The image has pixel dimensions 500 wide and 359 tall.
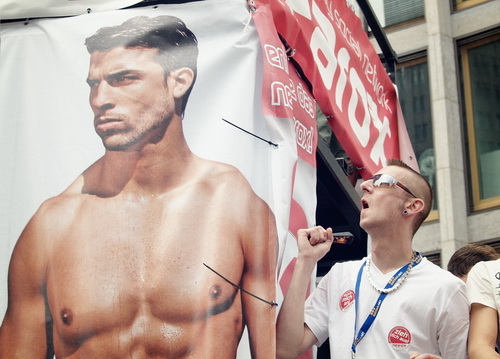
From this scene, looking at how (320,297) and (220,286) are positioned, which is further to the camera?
(320,297)

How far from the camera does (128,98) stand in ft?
14.5

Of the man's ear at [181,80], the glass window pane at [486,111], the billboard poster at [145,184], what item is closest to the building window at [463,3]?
the glass window pane at [486,111]

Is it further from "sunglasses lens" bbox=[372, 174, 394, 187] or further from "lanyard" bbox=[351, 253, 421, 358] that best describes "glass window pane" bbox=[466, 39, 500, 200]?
"lanyard" bbox=[351, 253, 421, 358]

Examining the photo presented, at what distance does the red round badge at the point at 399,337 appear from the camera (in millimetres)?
3850

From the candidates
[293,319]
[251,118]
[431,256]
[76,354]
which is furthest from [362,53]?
[431,256]

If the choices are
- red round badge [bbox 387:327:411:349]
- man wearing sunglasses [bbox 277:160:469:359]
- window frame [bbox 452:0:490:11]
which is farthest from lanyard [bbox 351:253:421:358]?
window frame [bbox 452:0:490:11]

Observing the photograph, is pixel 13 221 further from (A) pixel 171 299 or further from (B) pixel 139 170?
(A) pixel 171 299

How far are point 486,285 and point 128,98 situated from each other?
2.00 m

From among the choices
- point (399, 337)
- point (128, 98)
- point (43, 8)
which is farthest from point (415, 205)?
point (43, 8)

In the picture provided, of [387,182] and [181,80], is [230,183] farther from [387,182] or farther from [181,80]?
[387,182]

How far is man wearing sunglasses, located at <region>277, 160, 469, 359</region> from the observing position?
3881 mm

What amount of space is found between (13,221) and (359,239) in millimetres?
3362

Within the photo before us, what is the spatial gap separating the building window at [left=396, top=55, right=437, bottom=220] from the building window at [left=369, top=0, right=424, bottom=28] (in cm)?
95

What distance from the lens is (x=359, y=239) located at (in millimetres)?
6992
